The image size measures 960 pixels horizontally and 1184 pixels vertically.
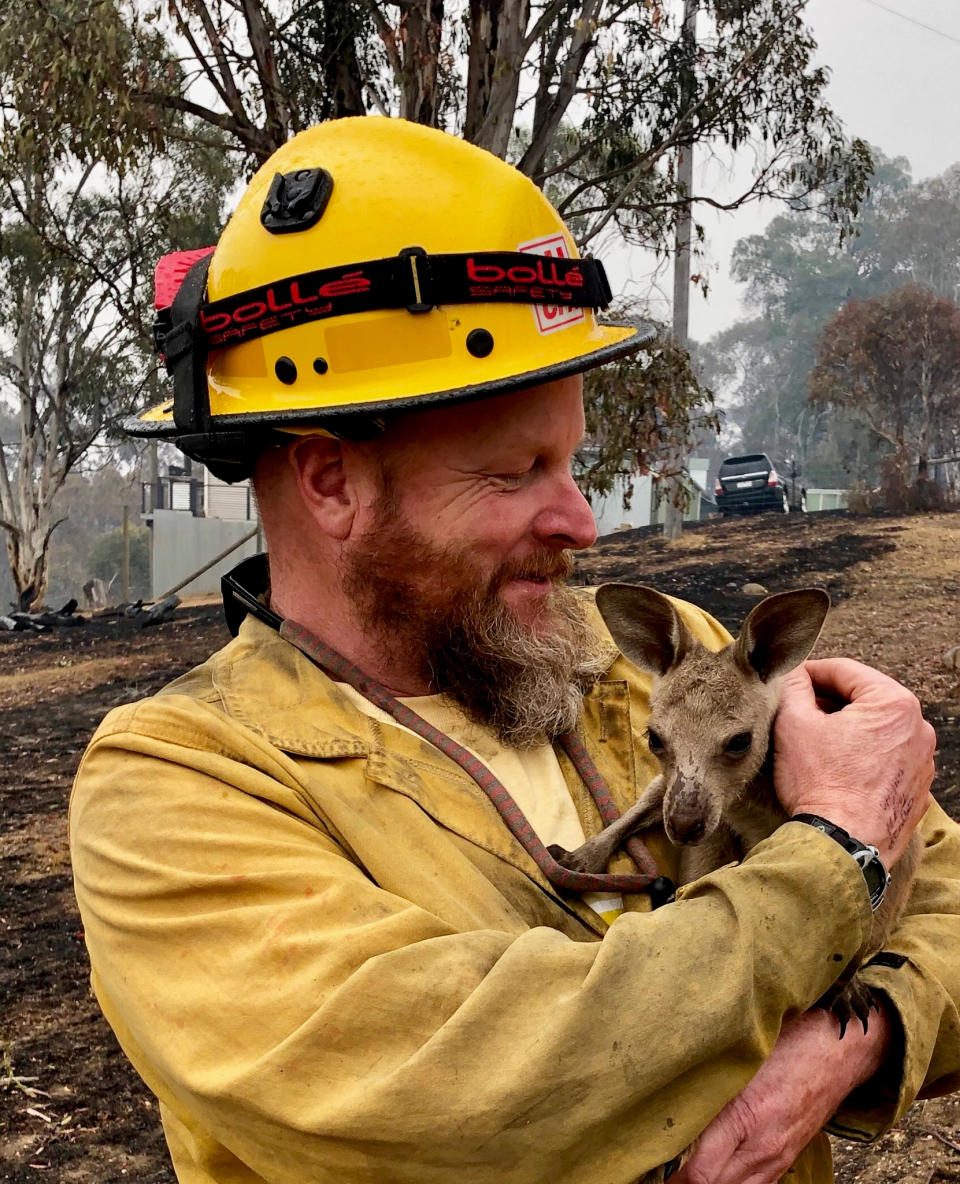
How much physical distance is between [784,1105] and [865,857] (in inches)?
12.3

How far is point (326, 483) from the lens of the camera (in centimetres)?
197

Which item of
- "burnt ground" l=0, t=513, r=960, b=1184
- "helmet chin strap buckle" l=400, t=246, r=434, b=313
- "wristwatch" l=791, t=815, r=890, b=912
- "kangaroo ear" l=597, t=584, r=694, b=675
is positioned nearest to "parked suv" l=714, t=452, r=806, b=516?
"burnt ground" l=0, t=513, r=960, b=1184

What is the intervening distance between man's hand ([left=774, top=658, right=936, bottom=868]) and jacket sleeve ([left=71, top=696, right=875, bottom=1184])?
13cm

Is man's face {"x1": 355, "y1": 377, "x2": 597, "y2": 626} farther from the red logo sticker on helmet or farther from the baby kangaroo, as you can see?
the baby kangaroo

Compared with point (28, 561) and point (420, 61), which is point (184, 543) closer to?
point (28, 561)

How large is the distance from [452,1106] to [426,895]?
35 centimetres

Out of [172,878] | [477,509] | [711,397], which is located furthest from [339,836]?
[711,397]

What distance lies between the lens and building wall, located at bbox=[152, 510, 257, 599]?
1089 inches

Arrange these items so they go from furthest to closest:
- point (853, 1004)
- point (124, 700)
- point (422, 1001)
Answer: point (124, 700), point (853, 1004), point (422, 1001)

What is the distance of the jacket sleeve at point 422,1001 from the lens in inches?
52.0

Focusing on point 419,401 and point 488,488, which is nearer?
point 419,401

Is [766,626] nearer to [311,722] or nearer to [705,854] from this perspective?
[705,854]

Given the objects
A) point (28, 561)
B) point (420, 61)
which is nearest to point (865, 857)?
point (420, 61)

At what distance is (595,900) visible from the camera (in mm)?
1829
